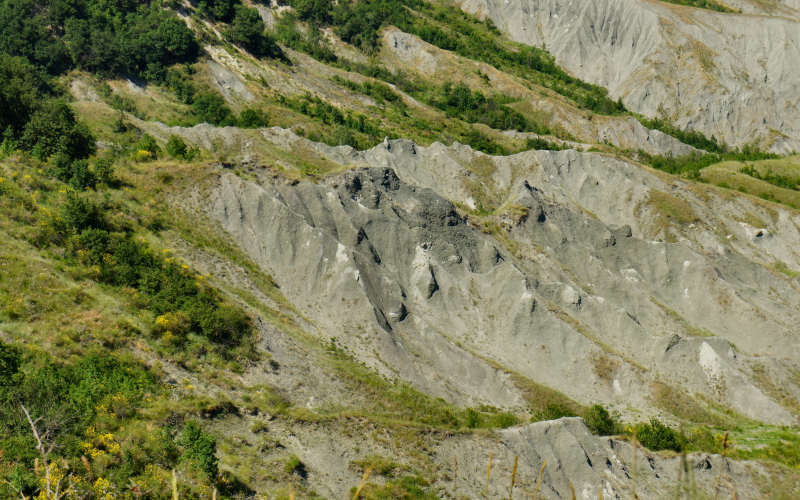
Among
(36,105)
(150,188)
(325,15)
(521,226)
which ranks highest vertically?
(325,15)

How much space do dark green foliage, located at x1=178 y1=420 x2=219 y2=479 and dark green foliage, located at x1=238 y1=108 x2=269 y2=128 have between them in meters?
61.8

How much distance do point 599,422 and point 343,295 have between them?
70.5 feet

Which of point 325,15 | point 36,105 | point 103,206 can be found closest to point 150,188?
point 103,206

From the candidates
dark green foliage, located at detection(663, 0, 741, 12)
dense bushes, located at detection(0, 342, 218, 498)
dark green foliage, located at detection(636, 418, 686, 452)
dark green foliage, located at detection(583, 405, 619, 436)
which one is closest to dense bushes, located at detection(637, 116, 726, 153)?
dark green foliage, located at detection(663, 0, 741, 12)

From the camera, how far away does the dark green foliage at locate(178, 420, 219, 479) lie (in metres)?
19.5

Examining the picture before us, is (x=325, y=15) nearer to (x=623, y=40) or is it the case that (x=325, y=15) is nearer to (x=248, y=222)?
(x=623, y=40)

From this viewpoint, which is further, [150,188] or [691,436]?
[150,188]

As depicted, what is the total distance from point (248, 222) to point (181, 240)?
7.18 metres

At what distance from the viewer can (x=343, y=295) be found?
140ft

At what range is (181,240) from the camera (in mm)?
40125

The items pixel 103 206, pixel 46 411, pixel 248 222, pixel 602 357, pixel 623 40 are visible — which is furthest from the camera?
pixel 623 40

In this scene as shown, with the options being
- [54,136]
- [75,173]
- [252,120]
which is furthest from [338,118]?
[75,173]

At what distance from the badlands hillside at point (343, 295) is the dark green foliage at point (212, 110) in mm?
419

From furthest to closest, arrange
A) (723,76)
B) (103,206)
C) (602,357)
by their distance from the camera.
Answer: (723,76), (602,357), (103,206)
